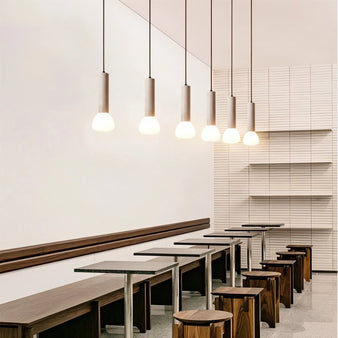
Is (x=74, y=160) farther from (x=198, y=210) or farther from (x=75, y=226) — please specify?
(x=198, y=210)

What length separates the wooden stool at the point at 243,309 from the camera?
548cm

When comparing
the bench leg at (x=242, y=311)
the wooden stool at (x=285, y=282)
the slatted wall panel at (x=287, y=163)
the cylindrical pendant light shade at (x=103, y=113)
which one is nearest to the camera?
the cylindrical pendant light shade at (x=103, y=113)

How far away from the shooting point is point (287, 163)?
1042cm

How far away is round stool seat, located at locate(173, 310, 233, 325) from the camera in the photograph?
436 centimetres

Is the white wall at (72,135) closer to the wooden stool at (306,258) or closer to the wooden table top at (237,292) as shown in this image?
the wooden table top at (237,292)

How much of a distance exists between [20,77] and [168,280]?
3.19 meters

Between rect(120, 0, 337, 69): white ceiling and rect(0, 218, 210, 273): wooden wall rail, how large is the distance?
2.49 meters

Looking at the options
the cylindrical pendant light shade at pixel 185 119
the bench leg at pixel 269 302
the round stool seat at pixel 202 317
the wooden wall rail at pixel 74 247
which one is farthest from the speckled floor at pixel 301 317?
the cylindrical pendant light shade at pixel 185 119

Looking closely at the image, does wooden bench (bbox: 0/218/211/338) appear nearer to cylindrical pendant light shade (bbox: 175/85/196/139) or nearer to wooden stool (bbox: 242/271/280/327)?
wooden stool (bbox: 242/271/280/327)

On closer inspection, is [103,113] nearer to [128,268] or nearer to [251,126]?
[128,268]

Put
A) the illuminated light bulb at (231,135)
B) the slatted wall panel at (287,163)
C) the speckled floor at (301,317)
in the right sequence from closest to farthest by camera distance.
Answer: the speckled floor at (301,317), the illuminated light bulb at (231,135), the slatted wall panel at (287,163)

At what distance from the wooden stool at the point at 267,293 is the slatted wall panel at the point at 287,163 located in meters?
3.74

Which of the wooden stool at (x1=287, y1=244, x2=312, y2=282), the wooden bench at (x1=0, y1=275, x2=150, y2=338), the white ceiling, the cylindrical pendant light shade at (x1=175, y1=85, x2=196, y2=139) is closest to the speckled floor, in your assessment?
the wooden bench at (x1=0, y1=275, x2=150, y2=338)

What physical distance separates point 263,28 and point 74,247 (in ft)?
12.8
